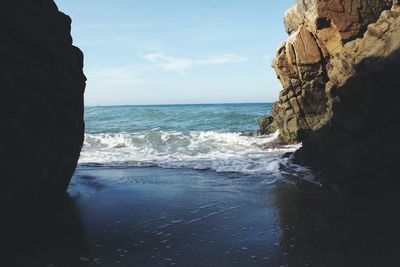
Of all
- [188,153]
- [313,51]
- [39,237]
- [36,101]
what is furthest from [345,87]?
[188,153]

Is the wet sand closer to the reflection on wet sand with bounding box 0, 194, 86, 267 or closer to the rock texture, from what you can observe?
the reflection on wet sand with bounding box 0, 194, 86, 267

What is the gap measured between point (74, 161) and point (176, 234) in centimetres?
331

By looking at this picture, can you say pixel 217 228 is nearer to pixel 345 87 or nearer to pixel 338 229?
pixel 338 229

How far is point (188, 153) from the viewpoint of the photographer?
17609 millimetres

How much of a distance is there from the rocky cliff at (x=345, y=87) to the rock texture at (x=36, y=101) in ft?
19.7

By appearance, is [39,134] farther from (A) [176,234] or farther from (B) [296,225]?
(B) [296,225]

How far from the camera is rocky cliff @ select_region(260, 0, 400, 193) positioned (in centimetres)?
877

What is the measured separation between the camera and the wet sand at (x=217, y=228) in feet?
18.0

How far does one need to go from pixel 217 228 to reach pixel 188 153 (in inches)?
430

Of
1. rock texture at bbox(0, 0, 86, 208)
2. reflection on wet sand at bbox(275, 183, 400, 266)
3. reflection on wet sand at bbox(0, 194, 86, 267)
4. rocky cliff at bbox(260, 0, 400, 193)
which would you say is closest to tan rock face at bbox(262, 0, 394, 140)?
rocky cliff at bbox(260, 0, 400, 193)

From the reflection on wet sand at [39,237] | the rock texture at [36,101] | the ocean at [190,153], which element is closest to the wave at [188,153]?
the ocean at [190,153]

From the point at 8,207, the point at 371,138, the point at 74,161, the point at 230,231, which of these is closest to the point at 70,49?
the point at 74,161

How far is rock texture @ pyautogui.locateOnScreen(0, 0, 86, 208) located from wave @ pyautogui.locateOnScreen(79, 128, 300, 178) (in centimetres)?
589

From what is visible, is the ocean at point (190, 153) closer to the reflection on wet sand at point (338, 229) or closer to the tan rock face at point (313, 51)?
the tan rock face at point (313, 51)
